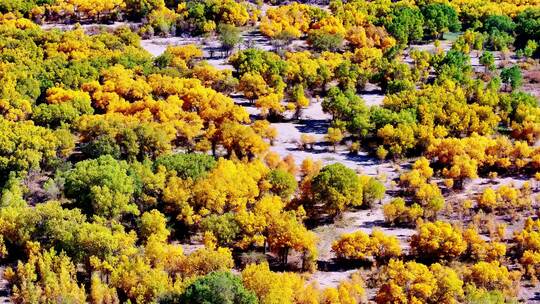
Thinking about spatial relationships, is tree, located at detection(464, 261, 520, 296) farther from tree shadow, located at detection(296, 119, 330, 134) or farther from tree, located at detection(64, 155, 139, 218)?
tree shadow, located at detection(296, 119, 330, 134)

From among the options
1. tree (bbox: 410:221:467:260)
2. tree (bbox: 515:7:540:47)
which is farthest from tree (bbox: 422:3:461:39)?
tree (bbox: 410:221:467:260)

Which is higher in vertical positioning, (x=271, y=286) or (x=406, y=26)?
(x=406, y=26)

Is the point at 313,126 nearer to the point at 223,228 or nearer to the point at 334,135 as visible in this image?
the point at 334,135

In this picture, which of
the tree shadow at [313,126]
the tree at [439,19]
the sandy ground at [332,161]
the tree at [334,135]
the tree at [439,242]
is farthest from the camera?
the tree at [439,19]

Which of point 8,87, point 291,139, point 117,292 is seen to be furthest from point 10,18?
point 117,292

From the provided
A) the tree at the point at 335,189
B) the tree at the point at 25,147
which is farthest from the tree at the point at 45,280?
the tree at the point at 335,189

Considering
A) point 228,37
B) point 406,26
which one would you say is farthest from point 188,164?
point 406,26

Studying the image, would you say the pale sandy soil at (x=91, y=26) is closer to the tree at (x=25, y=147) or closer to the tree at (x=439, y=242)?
the tree at (x=25, y=147)
